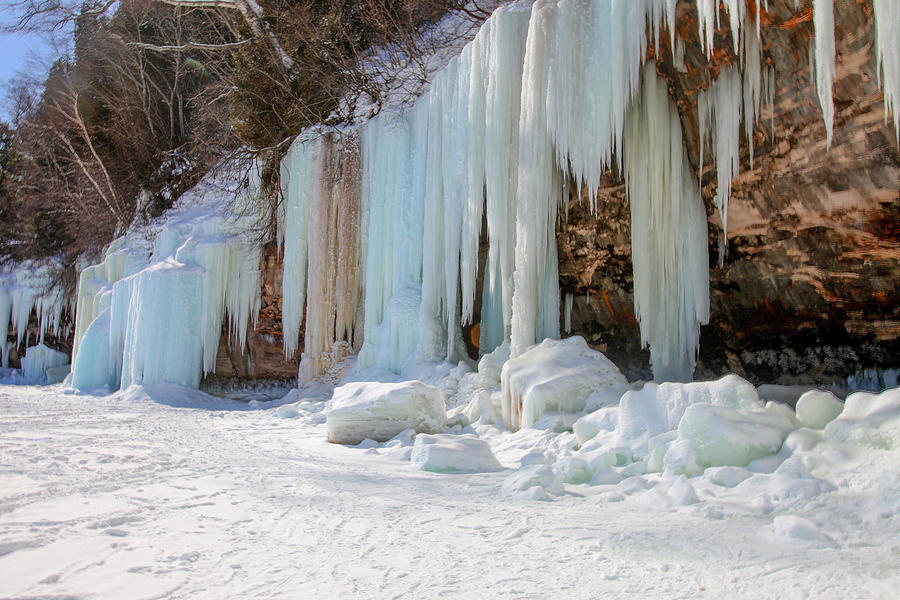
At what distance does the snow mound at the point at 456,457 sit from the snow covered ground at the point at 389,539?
116 mm

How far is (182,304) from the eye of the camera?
1096 cm

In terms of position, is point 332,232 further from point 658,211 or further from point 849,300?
point 849,300

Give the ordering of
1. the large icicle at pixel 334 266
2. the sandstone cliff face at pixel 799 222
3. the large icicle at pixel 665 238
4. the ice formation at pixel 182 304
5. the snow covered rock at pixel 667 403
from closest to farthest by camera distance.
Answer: the snow covered rock at pixel 667 403 → the sandstone cliff face at pixel 799 222 → the large icicle at pixel 665 238 → the large icicle at pixel 334 266 → the ice formation at pixel 182 304

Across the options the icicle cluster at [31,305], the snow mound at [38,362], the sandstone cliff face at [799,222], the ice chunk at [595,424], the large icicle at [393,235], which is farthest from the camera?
the icicle cluster at [31,305]

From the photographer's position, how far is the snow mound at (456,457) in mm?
4062

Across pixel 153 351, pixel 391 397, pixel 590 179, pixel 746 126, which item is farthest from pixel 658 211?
pixel 153 351

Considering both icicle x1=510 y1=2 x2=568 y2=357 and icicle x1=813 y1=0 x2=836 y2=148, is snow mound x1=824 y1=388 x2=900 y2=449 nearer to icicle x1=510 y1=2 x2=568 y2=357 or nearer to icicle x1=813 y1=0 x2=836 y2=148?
icicle x1=813 y1=0 x2=836 y2=148

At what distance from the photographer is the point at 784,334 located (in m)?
6.42

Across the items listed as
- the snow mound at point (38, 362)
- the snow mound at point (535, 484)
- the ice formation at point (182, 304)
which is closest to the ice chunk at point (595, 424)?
the snow mound at point (535, 484)

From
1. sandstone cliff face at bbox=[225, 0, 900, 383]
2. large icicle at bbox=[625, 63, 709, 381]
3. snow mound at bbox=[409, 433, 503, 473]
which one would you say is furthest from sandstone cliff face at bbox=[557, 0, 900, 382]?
snow mound at bbox=[409, 433, 503, 473]

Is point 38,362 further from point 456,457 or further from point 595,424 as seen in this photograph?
point 595,424

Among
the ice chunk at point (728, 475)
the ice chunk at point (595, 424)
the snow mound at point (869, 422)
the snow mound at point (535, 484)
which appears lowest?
the snow mound at point (535, 484)

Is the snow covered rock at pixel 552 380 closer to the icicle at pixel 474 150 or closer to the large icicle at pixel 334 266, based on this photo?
the icicle at pixel 474 150

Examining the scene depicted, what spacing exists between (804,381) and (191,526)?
569 cm
